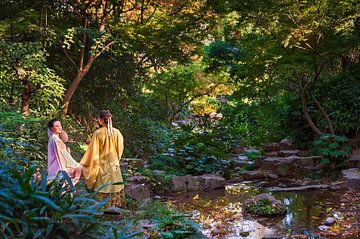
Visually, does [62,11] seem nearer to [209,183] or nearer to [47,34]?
[47,34]

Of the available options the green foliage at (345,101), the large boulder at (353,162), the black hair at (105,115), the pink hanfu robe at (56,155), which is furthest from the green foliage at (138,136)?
the pink hanfu robe at (56,155)

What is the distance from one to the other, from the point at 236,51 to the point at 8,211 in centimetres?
1490

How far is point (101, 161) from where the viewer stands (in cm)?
596

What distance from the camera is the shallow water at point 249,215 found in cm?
570

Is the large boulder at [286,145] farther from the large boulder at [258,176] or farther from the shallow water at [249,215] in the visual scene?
the shallow water at [249,215]

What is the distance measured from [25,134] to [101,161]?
1.65 meters

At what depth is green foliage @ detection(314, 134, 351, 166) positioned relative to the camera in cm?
909

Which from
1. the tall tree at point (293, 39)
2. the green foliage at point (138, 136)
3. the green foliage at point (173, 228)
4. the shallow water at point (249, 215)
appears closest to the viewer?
the green foliage at point (173, 228)

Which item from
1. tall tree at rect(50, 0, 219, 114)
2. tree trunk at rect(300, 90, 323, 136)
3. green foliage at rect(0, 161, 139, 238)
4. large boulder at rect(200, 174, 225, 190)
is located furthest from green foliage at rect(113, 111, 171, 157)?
green foliage at rect(0, 161, 139, 238)

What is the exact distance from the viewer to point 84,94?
11.7m

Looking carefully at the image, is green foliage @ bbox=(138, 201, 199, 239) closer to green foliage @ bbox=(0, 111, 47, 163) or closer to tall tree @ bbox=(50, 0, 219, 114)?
green foliage @ bbox=(0, 111, 47, 163)

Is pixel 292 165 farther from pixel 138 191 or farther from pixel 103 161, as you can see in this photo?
pixel 103 161

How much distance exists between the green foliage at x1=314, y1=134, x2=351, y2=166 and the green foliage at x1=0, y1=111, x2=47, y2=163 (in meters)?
5.94

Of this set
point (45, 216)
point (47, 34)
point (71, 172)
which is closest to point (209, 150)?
point (47, 34)
